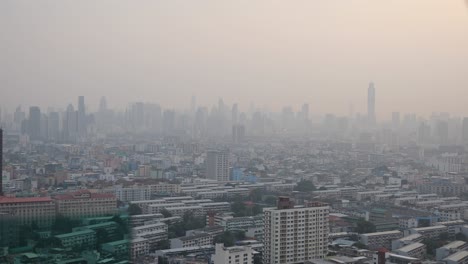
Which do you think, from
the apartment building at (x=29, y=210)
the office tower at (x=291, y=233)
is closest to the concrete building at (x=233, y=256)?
the office tower at (x=291, y=233)

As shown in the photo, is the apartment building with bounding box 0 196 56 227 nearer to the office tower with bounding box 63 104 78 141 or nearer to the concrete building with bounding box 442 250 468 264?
the office tower with bounding box 63 104 78 141

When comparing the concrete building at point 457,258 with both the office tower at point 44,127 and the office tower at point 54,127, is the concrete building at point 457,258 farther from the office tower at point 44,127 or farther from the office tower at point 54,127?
the office tower at point 54,127

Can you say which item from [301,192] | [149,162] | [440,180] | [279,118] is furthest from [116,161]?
[440,180]

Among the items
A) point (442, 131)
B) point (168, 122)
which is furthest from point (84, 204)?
point (442, 131)

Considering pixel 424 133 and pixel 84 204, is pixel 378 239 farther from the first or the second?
pixel 424 133

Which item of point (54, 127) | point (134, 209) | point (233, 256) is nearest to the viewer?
point (233, 256)

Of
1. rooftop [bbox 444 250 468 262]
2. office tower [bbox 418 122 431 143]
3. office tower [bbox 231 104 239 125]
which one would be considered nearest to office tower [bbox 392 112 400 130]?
office tower [bbox 418 122 431 143]
